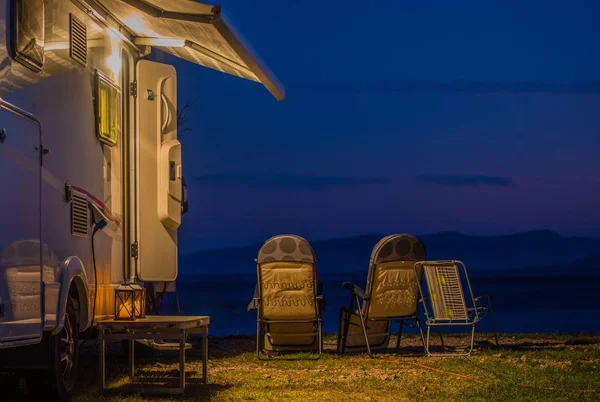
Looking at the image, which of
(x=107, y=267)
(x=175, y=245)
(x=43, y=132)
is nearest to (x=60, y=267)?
(x=43, y=132)

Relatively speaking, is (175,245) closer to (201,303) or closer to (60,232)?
(60,232)

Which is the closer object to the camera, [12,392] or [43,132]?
[43,132]

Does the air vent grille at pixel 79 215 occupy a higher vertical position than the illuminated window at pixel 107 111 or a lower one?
lower

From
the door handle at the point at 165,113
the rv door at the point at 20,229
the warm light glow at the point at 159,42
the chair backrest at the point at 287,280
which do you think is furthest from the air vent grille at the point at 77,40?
the chair backrest at the point at 287,280

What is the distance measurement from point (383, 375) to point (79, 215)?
2.61 m

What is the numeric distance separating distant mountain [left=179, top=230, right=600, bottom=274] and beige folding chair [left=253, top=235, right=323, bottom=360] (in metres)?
29.9

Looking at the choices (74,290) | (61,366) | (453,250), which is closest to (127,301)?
(74,290)

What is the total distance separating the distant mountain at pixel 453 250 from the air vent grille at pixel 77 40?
32788 mm

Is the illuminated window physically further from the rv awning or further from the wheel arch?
the wheel arch

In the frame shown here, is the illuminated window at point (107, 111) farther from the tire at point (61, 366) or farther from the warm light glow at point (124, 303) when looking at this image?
the tire at point (61, 366)

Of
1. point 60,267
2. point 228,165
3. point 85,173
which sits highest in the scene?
point 228,165

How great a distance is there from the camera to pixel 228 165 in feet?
120

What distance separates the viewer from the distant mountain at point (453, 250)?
137 ft

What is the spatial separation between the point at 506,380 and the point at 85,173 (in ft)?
10.2
